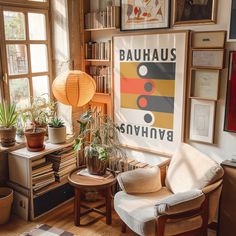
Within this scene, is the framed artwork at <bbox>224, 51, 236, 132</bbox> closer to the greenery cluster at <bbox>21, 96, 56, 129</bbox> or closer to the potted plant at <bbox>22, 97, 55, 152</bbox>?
the potted plant at <bbox>22, 97, 55, 152</bbox>

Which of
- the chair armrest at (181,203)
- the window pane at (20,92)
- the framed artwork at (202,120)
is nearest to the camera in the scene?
the chair armrest at (181,203)

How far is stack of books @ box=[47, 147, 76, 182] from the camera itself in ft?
10.7

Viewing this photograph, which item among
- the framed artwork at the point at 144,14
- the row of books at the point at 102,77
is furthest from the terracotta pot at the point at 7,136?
the framed artwork at the point at 144,14

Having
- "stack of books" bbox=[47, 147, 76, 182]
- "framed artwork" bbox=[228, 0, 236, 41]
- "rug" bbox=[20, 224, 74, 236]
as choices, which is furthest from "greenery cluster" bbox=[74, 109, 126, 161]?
"framed artwork" bbox=[228, 0, 236, 41]

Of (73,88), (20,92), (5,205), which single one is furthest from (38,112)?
(5,205)

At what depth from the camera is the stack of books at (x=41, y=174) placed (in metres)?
3.05

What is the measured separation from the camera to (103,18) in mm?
3236

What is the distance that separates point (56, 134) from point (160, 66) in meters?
1.26

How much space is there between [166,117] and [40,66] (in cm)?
153

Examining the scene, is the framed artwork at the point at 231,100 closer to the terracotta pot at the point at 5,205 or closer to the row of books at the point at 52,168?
the row of books at the point at 52,168

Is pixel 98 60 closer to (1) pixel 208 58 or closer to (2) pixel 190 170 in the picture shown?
(1) pixel 208 58

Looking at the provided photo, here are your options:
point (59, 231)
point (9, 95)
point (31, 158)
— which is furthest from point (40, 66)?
point (59, 231)

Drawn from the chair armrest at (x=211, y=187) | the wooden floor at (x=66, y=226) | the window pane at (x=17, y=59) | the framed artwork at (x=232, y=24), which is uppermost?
the framed artwork at (x=232, y=24)

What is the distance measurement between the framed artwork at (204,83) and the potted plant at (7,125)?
5.66ft
